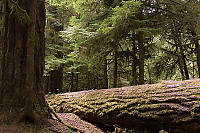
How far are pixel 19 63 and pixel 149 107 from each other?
326 centimetres

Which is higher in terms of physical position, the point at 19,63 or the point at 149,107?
the point at 19,63

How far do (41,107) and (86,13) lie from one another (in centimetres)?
666

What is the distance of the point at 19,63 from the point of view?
10.6 ft

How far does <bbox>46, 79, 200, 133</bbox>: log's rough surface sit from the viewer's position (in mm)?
3395

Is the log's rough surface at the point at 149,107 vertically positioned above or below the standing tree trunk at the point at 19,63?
below

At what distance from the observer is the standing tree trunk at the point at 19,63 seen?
9.78 ft

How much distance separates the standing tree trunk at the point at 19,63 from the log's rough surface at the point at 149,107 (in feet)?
5.38

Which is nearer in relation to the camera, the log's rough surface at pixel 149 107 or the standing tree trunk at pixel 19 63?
the standing tree trunk at pixel 19 63

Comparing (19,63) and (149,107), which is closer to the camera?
(19,63)

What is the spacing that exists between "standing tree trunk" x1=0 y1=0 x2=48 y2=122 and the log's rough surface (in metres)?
1.64

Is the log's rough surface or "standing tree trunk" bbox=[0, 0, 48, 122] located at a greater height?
"standing tree trunk" bbox=[0, 0, 48, 122]

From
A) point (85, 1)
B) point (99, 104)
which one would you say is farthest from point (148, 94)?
point (85, 1)

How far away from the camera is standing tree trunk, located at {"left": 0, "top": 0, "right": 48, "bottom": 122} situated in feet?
9.78

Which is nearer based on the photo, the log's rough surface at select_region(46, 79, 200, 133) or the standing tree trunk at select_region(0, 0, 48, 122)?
the standing tree trunk at select_region(0, 0, 48, 122)
